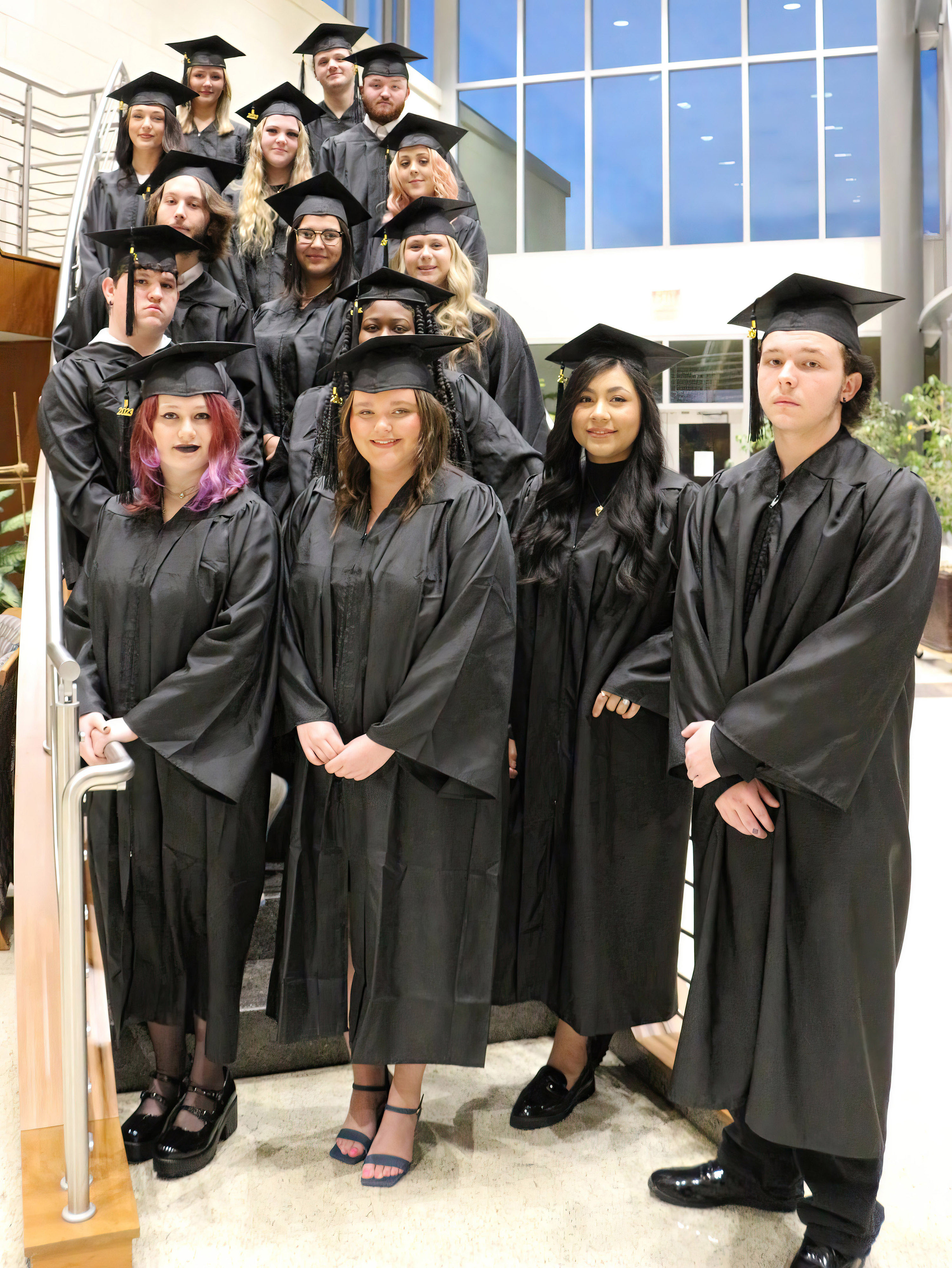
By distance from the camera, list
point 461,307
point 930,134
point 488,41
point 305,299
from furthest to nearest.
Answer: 1. point 488,41
2. point 930,134
3. point 305,299
4. point 461,307

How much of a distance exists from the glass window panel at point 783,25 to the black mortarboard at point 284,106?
11487 mm

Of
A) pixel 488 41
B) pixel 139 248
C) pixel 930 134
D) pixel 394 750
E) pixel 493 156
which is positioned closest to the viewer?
pixel 394 750

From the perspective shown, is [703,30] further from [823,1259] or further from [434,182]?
[823,1259]

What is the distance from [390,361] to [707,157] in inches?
545

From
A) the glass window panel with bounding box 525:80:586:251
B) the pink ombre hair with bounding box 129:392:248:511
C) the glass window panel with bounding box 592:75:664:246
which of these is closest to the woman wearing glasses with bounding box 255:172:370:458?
the pink ombre hair with bounding box 129:392:248:511

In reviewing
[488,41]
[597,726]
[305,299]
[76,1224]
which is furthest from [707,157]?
[76,1224]

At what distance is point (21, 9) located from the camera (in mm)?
8453

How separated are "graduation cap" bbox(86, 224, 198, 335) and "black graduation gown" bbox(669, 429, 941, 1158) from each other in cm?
213

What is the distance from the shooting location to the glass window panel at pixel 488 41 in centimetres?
1543

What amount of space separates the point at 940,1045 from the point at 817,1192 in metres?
1.44

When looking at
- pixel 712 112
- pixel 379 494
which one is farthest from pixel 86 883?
pixel 712 112

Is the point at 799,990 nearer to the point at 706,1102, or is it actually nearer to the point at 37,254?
the point at 706,1102

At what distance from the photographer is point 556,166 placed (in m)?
15.4

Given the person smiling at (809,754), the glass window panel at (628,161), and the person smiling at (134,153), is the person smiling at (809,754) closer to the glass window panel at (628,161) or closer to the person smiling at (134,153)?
the person smiling at (134,153)
